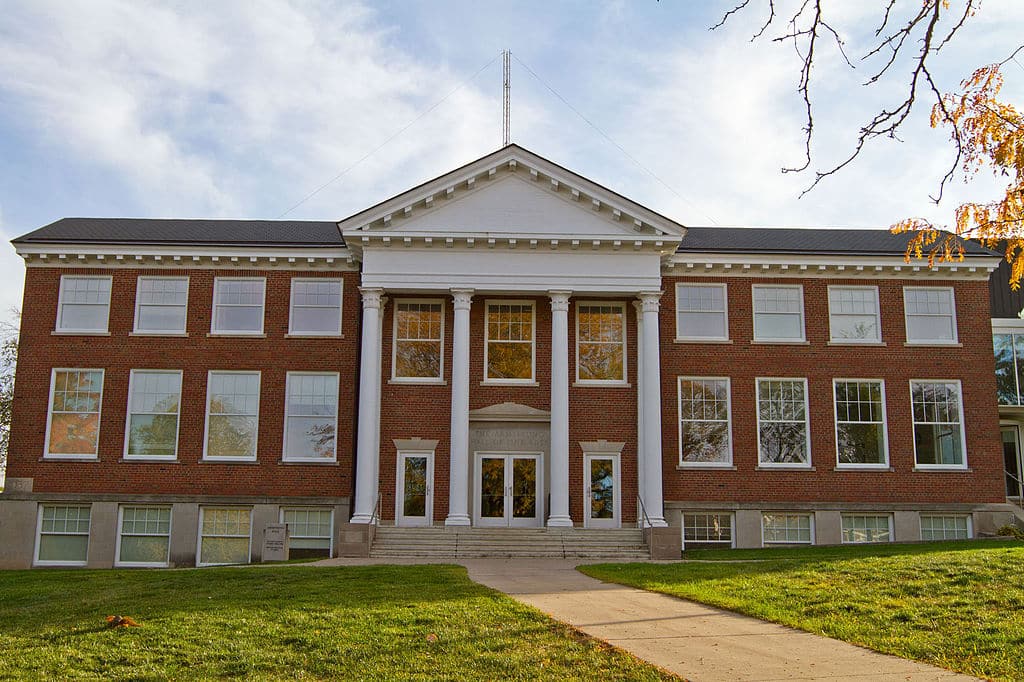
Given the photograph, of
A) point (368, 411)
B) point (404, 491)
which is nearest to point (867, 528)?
point (404, 491)

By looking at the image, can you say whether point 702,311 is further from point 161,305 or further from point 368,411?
point 161,305

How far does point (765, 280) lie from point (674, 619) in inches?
692

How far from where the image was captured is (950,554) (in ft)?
60.3

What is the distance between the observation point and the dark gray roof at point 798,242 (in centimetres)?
2844

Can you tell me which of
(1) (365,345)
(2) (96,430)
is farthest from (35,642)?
(2) (96,430)

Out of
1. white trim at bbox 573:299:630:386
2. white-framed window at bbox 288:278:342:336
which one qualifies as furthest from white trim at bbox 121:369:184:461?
white trim at bbox 573:299:630:386

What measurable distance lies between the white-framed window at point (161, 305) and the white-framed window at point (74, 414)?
6.56 feet

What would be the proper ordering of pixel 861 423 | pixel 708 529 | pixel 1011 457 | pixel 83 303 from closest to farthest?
pixel 708 529 → pixel 861 423 → pixel 83 303 → pixel 1011 457

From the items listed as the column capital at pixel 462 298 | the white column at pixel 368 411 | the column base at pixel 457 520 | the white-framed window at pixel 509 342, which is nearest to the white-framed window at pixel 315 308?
the white column at pixel 368 411

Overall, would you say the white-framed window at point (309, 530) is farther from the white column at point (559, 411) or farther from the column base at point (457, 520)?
the white column at point (559, 411)

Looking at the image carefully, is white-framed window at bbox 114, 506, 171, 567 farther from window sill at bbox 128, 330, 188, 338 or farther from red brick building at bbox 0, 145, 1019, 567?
window sill at bbox 128, 330, 188, 338

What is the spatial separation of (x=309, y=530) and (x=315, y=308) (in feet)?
21.4

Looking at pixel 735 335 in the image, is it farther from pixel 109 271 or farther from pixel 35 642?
pixel 35 642

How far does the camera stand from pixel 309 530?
88.7 feet
